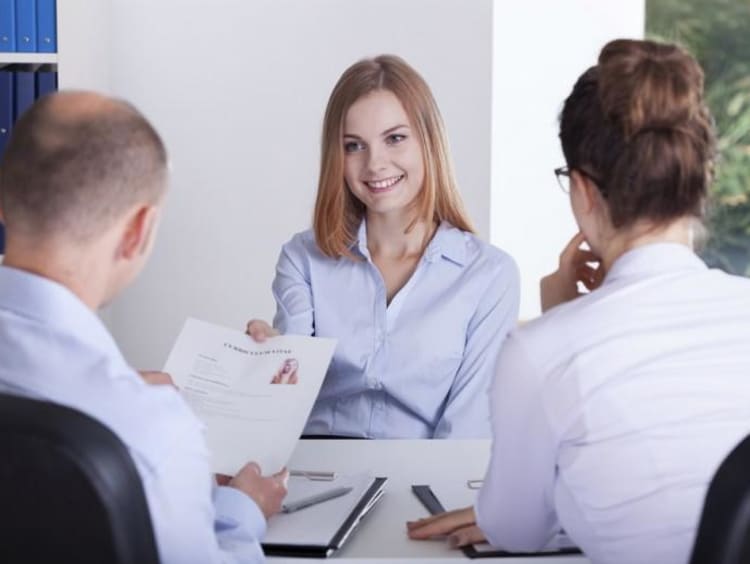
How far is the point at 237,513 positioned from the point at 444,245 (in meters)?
1.31

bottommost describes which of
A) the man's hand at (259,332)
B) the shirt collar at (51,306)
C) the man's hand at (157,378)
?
the man's hand at (157,378)

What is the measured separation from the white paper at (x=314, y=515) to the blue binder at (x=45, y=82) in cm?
222

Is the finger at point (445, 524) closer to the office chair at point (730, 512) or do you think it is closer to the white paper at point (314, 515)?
the white paper at point (314, 515)

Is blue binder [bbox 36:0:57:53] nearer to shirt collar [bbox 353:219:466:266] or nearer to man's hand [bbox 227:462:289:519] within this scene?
shirt collar [bbox 353:219:466:266]

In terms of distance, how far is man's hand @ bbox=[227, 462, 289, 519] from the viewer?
1.83 m

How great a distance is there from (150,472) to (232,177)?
313cm

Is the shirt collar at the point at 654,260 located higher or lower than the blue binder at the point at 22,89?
lower

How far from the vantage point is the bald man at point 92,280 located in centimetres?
136

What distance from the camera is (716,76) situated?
6.09 meters

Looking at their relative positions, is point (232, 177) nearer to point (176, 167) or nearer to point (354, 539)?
point (176, 167)

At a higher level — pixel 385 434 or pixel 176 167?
pixel 176 167

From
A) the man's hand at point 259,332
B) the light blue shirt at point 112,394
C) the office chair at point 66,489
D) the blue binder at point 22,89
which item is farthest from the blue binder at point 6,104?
the office chair at point 66,489

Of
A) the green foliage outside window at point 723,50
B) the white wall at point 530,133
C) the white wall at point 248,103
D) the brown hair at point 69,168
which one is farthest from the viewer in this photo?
the green foliage outside window at point 723,50

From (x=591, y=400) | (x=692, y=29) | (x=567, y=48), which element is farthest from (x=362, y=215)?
(x=692, y=29)
